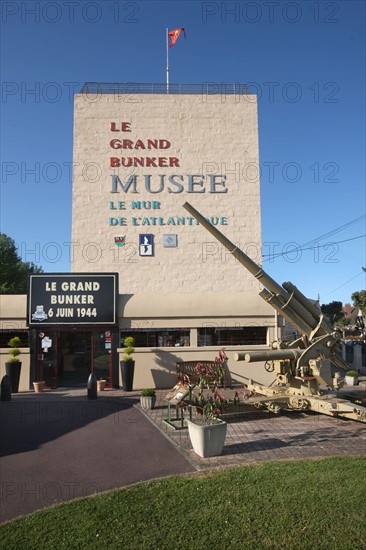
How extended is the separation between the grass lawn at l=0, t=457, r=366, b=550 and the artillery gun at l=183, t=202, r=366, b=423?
15.1 feet

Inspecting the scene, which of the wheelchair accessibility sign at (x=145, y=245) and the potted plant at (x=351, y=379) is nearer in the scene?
the potted plant at (x=351, y=379)

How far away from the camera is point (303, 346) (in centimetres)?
1345

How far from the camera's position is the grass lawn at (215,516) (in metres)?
5.41

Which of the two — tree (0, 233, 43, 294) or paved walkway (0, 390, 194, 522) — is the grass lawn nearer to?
paved walkway (0, 390, 194, 522)

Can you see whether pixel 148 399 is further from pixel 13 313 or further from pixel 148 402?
pixel 13 313

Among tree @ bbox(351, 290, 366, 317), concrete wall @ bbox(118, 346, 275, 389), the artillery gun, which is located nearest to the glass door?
concrete wall @ bbox(118, 346, 275, 389)

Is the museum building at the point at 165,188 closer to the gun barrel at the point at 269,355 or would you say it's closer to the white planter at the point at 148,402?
the white planter at the point at 148,402

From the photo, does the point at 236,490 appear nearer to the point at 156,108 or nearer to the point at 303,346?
the point at 303,346

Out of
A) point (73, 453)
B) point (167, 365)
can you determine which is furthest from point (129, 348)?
point (73, 453)

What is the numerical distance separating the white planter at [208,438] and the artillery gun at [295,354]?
3.12m

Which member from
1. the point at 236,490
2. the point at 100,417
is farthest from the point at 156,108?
the point at 236,490

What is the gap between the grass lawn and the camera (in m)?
5.41

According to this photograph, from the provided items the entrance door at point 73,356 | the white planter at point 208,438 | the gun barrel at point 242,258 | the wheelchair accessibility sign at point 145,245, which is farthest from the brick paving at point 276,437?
the wheelchair accessibility sign at point 145,245

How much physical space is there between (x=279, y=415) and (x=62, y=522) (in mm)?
8539
